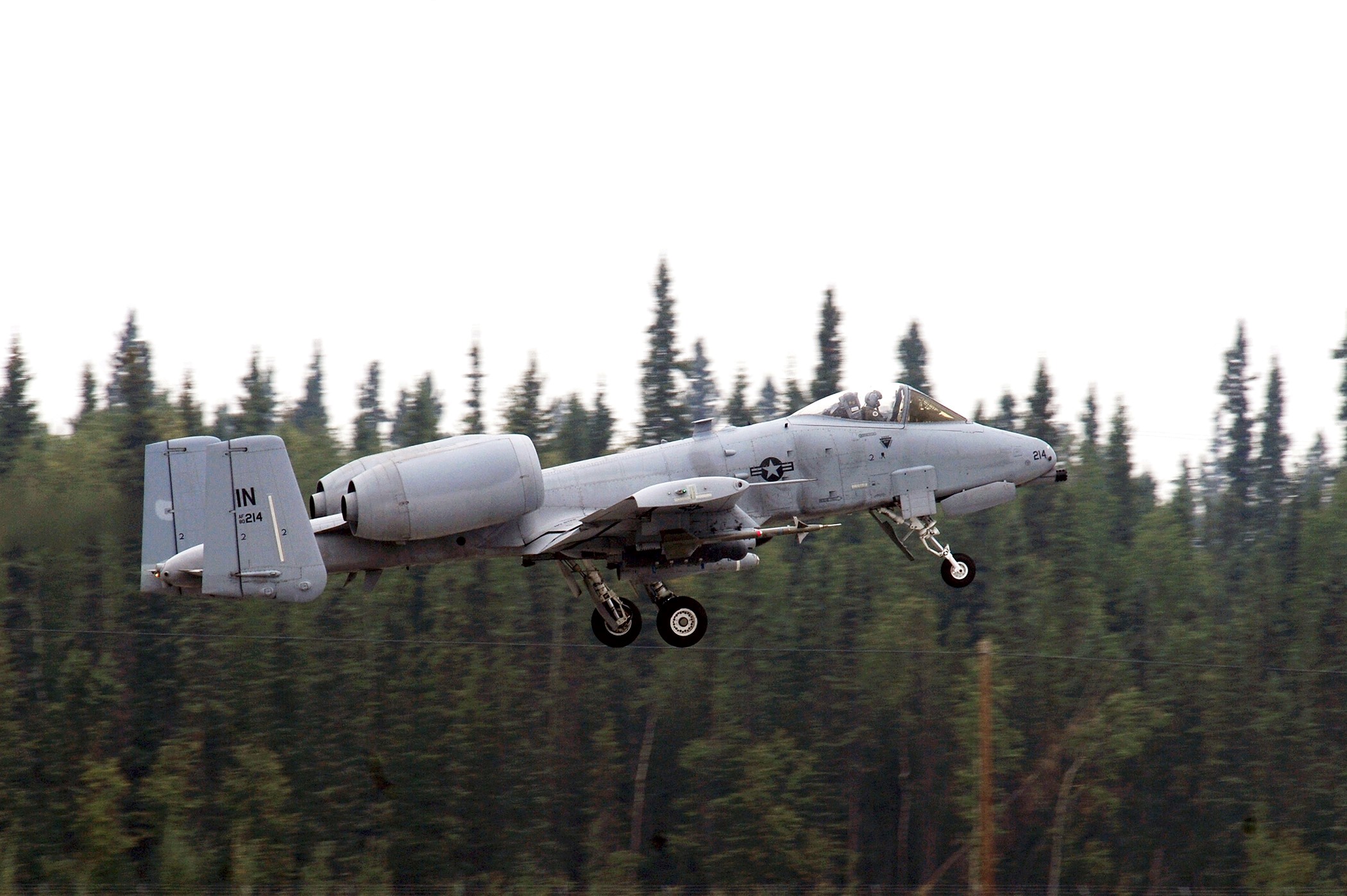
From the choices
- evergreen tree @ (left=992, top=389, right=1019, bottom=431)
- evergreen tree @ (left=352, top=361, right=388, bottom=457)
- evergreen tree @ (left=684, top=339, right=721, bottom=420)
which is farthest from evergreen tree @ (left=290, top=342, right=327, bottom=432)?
evergreen tree @ (left=992, top=389, right=1019, bottom=431)

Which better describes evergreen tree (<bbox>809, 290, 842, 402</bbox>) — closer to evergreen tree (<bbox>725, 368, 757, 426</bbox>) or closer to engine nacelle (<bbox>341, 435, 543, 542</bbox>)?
evergreen tree (<bbox>725, 368, 757, 426</bbox>)

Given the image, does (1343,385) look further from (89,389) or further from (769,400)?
(89,389)

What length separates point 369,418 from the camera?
108688 mm

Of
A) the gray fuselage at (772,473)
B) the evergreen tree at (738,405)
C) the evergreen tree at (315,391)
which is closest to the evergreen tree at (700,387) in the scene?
the evergreen tree at (738,405)

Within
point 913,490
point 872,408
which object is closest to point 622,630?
point 913,490

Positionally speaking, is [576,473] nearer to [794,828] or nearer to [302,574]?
[302,574]

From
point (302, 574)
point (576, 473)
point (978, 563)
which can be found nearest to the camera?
point (302, 574)

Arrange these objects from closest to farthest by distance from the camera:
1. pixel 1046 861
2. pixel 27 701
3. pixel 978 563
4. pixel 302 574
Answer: pixel 302 574 → pixel 27 701 → pixel 1046 861 → pixel 978 563

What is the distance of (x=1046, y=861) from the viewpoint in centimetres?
6438

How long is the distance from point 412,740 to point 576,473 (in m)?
42.6

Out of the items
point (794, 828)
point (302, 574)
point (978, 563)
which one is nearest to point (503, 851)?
point (794, 828)

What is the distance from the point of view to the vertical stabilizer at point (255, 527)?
1927cm

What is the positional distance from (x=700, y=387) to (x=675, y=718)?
132 ft

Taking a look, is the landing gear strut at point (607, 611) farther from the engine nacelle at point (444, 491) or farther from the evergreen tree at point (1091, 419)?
the evergreen tree at point (1091, 419)
